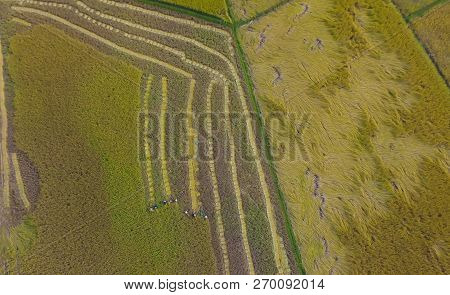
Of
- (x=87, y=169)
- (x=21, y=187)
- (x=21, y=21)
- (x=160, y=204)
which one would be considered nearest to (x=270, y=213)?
(x=160, y=204)

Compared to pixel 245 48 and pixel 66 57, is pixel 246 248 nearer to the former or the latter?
pixel 245 48

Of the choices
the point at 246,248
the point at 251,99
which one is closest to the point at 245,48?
the point at 251,99

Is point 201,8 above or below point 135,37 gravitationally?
below

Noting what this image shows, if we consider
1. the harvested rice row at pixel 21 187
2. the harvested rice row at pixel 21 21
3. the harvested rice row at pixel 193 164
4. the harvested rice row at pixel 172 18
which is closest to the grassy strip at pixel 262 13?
the harvested rice row at pixel 172 18

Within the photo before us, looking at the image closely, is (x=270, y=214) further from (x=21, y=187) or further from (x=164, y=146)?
(x=21, y=187)

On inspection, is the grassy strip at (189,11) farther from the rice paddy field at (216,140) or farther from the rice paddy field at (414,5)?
the rice paddy field at (414,5)

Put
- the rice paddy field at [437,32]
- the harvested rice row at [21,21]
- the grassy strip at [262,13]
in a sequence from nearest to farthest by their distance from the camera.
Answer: the rice paddy field at [437,32]
the grassy strip at [262,13]
the harvested rice row at [21,21]
